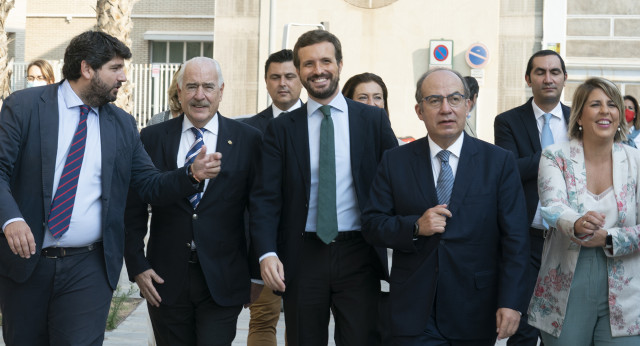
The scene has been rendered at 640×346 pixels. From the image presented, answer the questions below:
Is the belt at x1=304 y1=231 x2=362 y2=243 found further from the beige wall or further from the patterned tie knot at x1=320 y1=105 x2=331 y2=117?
the beige wall

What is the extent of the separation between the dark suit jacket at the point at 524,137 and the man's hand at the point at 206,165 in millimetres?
2014

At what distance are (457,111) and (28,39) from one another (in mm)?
32112

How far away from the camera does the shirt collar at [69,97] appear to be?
4371mm

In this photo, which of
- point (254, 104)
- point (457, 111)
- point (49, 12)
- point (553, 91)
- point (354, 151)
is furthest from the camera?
point (49, 12)

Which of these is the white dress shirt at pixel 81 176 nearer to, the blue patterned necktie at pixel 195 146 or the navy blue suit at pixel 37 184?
the navy blue suit at pixel 37 184

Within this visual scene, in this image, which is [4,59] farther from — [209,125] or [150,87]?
[150,87]

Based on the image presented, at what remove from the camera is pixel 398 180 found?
13.8ft

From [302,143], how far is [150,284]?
1119 millimetres

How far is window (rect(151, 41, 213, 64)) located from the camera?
106 feet

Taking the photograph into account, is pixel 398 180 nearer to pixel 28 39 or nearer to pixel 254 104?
pixel 254 104

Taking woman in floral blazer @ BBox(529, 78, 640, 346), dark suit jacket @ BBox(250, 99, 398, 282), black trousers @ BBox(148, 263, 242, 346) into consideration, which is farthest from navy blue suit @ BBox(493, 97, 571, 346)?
black trousers @ BBox(148, 263, 242, 346)

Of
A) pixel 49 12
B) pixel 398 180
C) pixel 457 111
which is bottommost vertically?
pixel 398 180

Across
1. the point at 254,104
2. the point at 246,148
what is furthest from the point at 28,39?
the point at 246,148

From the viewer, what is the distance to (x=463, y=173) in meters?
4.12
